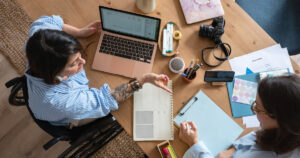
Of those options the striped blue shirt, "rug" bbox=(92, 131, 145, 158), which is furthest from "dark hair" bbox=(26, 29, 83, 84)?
"rug" bbox=(92, 131, 145, 158)

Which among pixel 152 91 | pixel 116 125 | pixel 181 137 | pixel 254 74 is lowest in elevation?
pixel 116 125

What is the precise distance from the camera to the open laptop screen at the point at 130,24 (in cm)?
107

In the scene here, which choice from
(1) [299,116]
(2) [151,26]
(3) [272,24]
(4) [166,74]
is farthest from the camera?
(3) [272,24]

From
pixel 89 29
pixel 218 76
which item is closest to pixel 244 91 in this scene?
pixel 218 76

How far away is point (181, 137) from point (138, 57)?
19.1 inches

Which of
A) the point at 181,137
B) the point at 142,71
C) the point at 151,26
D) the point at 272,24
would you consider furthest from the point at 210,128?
the point at 272,24

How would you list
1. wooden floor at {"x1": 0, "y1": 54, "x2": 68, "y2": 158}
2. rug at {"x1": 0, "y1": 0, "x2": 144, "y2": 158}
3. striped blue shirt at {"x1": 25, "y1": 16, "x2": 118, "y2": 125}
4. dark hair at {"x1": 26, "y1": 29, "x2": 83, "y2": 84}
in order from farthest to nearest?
rug at {"x1": 0, "y1": 0, "x2": 144, "y2": 158} → wooden floor at {"x1": 0, "y1": 54, "x2": 68, "y2": 158} → striped blue shirt at {"x1": 25, "y1": 16, "x2": 118, "y2": 125} → dark hair at {"x1": 26, "y1": 29, "x2": 83, "y2": 84}

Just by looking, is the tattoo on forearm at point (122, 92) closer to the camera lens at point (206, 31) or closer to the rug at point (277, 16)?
the camera lens at point (206, 31)

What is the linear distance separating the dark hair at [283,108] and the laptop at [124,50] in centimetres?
59

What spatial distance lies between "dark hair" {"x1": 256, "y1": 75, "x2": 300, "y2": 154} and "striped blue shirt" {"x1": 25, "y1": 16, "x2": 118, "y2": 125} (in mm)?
→ 712

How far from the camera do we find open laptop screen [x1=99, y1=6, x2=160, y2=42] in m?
1.07

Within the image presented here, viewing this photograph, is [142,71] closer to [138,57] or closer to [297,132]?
[138,57]

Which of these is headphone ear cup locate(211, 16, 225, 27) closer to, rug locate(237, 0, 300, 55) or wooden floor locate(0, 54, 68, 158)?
rug locate(237, 0, 300, 55)

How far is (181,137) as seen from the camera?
1.13 meters
